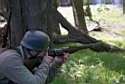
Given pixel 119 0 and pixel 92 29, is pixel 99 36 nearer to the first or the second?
pixel 92 29

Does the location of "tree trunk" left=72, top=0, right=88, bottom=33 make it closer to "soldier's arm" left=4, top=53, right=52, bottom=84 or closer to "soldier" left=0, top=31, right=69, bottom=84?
"soldier" left=0, top=31, right=69, bottom=84

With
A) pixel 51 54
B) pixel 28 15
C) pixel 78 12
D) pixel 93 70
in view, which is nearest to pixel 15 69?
pixel 51 54

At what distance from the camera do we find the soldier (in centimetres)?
427

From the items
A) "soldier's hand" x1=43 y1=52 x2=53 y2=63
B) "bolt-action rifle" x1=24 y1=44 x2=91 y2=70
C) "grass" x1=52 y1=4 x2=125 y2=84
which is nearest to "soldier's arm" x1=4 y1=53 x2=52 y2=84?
"bolt-action rifle" x1=24 y1=44 x2=91 y2=70

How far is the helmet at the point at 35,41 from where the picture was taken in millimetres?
4344

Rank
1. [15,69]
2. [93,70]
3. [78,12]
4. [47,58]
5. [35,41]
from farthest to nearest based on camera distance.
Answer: [78,12], [93,70], [47,58], [35,41], [15,69]

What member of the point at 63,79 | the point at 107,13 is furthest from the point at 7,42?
the point at 107,13

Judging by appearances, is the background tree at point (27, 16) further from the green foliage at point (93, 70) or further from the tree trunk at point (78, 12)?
the tree trunk at point (78, 12)

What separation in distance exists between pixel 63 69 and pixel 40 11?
221 centimetres

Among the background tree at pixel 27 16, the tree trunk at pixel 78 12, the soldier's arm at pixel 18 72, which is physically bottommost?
the tree trunk at pixel 78 12

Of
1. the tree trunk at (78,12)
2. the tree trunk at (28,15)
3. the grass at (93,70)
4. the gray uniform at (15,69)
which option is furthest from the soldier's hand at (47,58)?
the tree trunk at (78,12)

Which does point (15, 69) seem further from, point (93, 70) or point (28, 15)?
point (93, 70)

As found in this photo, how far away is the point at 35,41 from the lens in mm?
4387

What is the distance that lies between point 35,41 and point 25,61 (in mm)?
253
